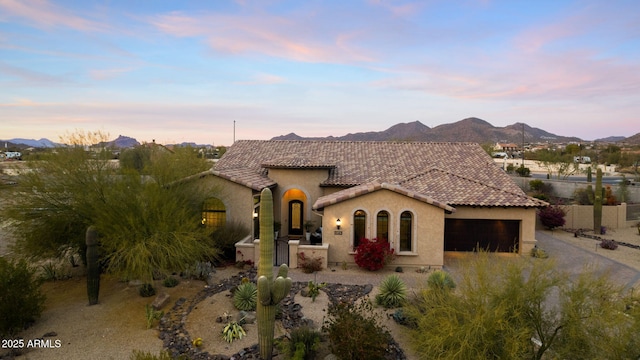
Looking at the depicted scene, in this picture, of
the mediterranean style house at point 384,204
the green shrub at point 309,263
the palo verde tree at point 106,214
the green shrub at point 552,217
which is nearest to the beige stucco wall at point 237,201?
the mediterranean style house at point 384,204

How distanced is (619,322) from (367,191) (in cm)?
1129

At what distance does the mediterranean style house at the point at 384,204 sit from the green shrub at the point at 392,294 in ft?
13.7

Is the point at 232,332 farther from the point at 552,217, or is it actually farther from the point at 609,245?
the point at 552,217

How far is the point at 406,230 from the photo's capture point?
18078mm

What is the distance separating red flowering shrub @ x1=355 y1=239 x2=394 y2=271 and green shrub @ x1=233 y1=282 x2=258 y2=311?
18.9 feet

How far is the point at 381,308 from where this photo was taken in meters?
13.4

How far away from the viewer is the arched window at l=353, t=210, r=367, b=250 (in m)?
18.1

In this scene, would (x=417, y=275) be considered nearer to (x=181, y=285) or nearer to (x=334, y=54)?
(x=181, y=285)

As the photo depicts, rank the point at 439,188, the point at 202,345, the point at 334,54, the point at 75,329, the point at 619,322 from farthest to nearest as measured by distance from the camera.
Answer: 1. the point at 334,54
2. the point at 439,188
3. the point at 75,329
4. the point at 202,345
5. the point at 619,322

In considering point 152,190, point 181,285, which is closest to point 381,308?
point 181,285

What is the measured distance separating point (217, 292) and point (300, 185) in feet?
33.5

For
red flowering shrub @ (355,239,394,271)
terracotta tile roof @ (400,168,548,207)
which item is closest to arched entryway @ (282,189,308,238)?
terracotta tile roof @ (400,168,548,207)

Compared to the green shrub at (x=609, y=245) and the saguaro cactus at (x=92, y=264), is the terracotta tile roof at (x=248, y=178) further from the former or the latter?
the green shrub at (x=609, y=245)

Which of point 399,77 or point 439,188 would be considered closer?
point 439,188
